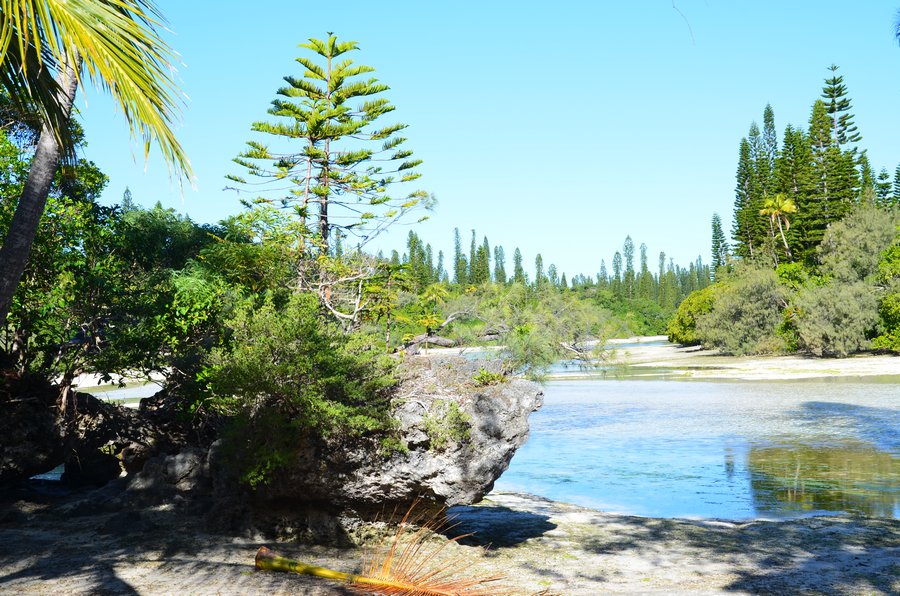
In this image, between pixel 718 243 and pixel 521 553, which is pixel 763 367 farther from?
pixel 718 243

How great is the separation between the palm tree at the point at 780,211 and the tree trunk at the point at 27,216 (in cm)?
4733

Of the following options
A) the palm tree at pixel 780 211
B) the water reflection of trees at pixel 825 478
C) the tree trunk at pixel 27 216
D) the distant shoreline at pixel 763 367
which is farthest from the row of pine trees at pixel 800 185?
the tree trunk at pixel 27 216

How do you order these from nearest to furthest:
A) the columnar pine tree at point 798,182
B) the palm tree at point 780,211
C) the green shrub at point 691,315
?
the columnar pine tree at point 798,182 → the palm tree at point 780,211 → the green shrub at point 691,315

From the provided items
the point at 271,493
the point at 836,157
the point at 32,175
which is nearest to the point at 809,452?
the point at 271,493

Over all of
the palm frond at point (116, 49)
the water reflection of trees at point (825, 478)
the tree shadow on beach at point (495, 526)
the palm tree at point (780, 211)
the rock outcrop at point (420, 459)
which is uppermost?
the palm tree at point (780, 211)

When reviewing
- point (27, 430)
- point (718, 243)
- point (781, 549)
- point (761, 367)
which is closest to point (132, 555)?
point (27, 430)

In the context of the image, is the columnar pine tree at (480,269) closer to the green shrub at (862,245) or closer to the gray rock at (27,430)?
the green shrub at (862,245)

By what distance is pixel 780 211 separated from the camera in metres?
47.4

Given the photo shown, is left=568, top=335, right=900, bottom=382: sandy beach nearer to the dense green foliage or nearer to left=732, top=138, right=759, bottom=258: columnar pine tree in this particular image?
the dense green foliage

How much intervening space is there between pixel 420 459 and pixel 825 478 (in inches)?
298

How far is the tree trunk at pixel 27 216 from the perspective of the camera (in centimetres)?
455

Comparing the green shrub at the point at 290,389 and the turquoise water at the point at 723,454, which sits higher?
the green shrub at the point at 290,389

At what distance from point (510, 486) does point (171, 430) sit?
5.16m

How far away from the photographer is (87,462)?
8.84 metres
